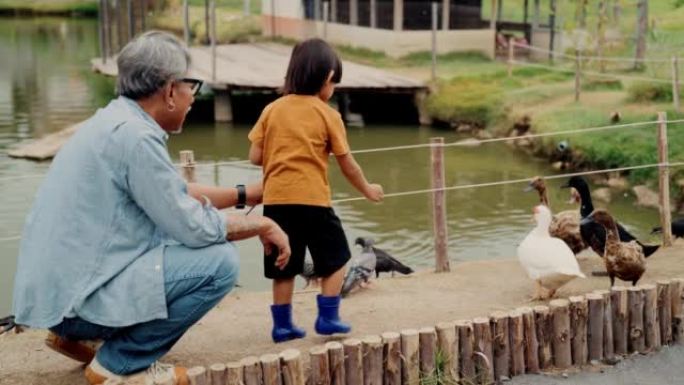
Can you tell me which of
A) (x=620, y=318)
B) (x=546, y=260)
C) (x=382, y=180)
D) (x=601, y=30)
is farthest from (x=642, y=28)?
(x=620, y=318)

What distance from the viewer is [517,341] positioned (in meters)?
4.79

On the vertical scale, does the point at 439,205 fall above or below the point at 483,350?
above

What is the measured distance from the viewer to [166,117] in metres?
4.01

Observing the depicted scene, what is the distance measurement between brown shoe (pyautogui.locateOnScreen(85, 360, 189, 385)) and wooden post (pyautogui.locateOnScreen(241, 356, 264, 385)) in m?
0.25

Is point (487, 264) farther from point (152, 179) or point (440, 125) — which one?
point (440, 125)

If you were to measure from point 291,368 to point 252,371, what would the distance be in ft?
0.54

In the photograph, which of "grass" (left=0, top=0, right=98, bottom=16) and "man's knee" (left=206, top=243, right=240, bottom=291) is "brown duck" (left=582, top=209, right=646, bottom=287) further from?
"grass" (left=0, top=0, right=98, bottom=16)

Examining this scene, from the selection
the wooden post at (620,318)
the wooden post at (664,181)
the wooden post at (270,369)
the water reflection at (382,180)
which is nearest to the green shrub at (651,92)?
the water reflection at (382,180)

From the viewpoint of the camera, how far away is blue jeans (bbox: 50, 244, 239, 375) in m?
3.91

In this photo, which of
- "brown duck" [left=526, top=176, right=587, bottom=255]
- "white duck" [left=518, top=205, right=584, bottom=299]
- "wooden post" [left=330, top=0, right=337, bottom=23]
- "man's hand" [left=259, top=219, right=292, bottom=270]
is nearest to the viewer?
"man's hand" [left=259, top=219, right=292, bottom=270]

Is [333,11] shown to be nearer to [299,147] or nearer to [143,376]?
[299,147]

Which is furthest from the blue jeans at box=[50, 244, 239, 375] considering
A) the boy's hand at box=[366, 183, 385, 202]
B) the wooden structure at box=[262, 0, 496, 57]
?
the wooden structure at box=[262, 0, 496, 57]

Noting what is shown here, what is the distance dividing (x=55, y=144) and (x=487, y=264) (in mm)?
10051

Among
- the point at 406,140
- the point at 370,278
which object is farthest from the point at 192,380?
the point at 406,140
